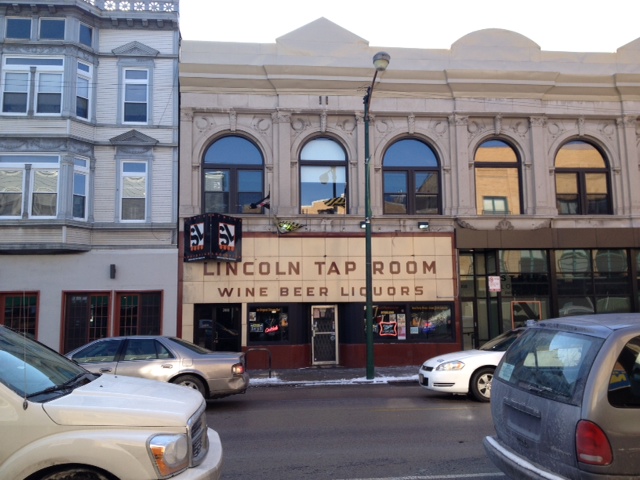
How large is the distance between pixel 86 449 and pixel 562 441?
3.35 meters

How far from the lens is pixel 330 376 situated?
1577 cm

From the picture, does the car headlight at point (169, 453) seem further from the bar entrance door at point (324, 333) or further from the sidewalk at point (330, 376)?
the bar entrance door at point (324, 333)

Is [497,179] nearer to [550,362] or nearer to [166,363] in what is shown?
[166,363]

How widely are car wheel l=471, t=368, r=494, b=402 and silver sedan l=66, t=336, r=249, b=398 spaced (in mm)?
4512

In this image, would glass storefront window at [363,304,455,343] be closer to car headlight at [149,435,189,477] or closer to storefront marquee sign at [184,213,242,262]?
storefront marquee sign at [184,213,242,262]

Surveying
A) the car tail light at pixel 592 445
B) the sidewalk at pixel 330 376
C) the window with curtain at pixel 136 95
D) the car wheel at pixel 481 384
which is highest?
the window with curtain at pixel 136 95

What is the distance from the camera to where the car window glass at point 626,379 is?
12.7ft

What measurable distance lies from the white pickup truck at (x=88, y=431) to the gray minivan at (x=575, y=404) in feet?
8.27

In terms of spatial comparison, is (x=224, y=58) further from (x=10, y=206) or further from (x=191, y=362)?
(x=191, y=362)

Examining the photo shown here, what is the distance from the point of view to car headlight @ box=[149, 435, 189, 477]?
3.68 meters

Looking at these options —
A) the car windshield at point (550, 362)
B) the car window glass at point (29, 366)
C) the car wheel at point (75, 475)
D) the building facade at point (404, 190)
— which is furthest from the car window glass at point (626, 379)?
the building facade at point (404, 190)

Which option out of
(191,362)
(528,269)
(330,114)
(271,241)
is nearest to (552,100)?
(528,269)

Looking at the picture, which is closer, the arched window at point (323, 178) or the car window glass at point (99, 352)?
→ the car window glass at point (99, 352)

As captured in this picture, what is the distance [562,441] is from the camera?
13.1 feet
